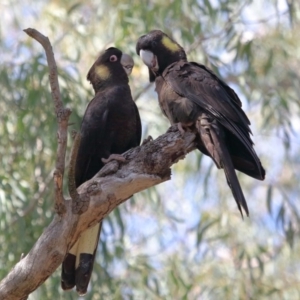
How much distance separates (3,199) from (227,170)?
197 cm

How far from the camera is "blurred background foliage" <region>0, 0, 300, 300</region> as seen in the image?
4.88 m

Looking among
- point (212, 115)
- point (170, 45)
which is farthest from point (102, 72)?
point (212, 115)

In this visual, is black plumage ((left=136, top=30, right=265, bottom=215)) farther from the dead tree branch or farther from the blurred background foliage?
the blurred background foliage

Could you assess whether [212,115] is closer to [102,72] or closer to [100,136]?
[100,136]

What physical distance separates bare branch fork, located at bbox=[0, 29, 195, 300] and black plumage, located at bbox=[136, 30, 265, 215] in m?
0.10

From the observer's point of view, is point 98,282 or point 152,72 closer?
point 152,72

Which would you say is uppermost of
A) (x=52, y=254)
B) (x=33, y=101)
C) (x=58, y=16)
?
(x=58, y=16)

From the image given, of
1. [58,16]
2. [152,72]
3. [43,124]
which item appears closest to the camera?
[152,72]

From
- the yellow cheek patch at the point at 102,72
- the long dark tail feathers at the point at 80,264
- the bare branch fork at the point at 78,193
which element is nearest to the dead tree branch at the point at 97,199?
the bare branch fork at the point at 78,193

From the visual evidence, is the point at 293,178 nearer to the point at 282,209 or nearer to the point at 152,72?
the point at 282,209

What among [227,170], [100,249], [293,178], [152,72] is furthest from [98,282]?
[293,178]

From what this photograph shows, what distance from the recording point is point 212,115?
10.8 feet

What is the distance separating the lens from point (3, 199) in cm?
463

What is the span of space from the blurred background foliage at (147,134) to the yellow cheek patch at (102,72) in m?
0.91
